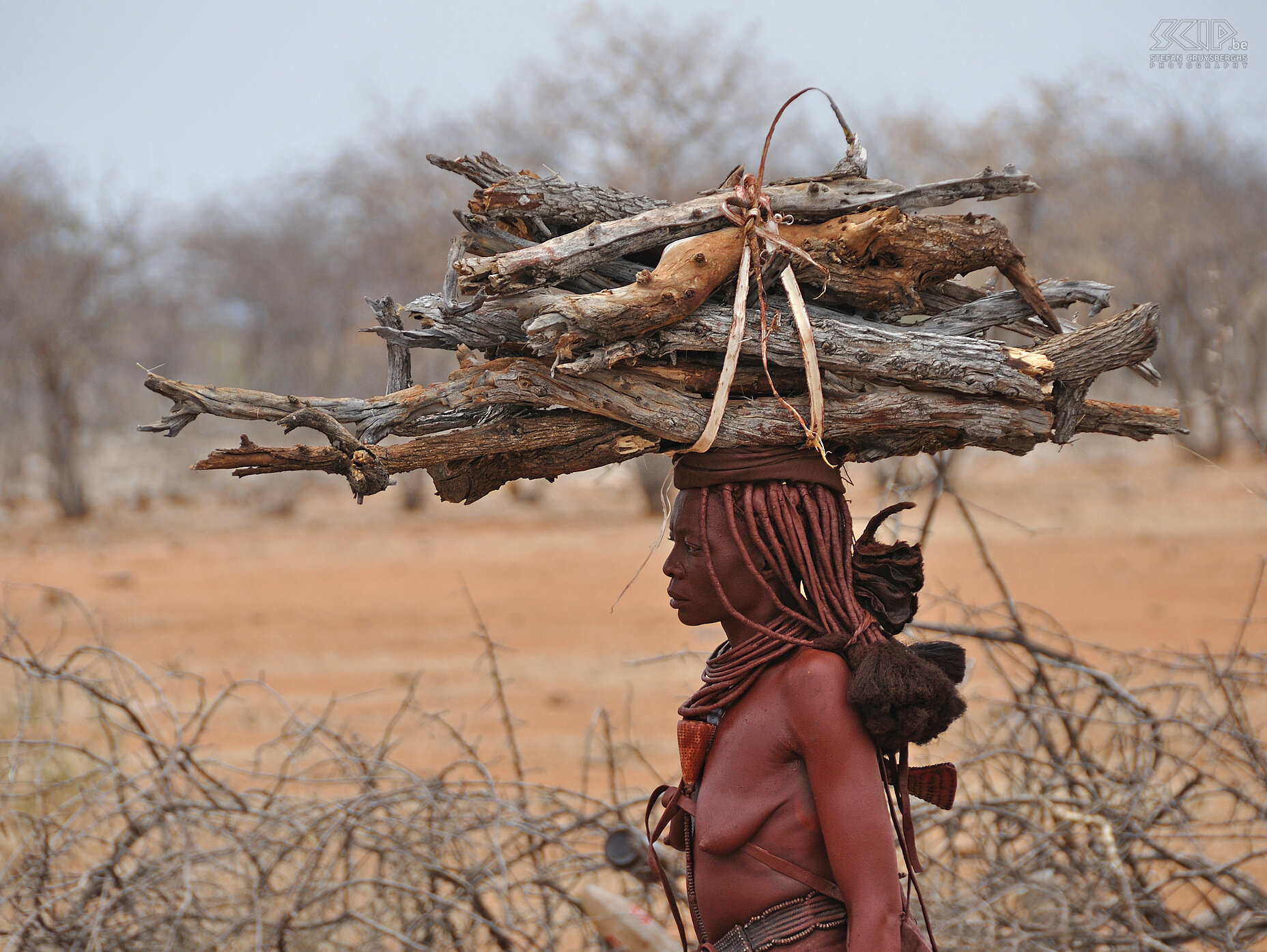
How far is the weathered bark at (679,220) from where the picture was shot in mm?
1878

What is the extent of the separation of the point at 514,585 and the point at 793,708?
34.9 ft

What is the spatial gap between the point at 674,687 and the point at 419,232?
13.8m

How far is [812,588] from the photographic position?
6.70 feet

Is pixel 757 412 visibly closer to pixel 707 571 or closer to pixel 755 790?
pixel 707 571

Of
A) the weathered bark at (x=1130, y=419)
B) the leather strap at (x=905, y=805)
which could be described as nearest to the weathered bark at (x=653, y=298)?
the weathered bark at (x=1130, y=419)

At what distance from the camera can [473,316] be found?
6.48ft

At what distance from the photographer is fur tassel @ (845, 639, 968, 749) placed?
1.88 meters

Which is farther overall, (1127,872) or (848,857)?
(1127,872)

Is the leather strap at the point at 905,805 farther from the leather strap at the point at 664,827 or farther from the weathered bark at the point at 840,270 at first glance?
the weathered bark at the point at 840,270

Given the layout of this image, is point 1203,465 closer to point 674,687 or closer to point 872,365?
point 674,687

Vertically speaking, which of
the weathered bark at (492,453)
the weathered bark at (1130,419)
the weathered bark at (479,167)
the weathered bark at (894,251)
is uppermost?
the weathered bark at (479,167)

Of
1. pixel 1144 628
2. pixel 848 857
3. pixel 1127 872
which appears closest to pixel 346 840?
pixel 848 857

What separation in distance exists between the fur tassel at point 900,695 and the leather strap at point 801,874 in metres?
0.26

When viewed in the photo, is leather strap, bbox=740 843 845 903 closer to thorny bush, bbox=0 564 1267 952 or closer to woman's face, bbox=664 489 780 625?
woman's face, bbox=664 489 780 625
